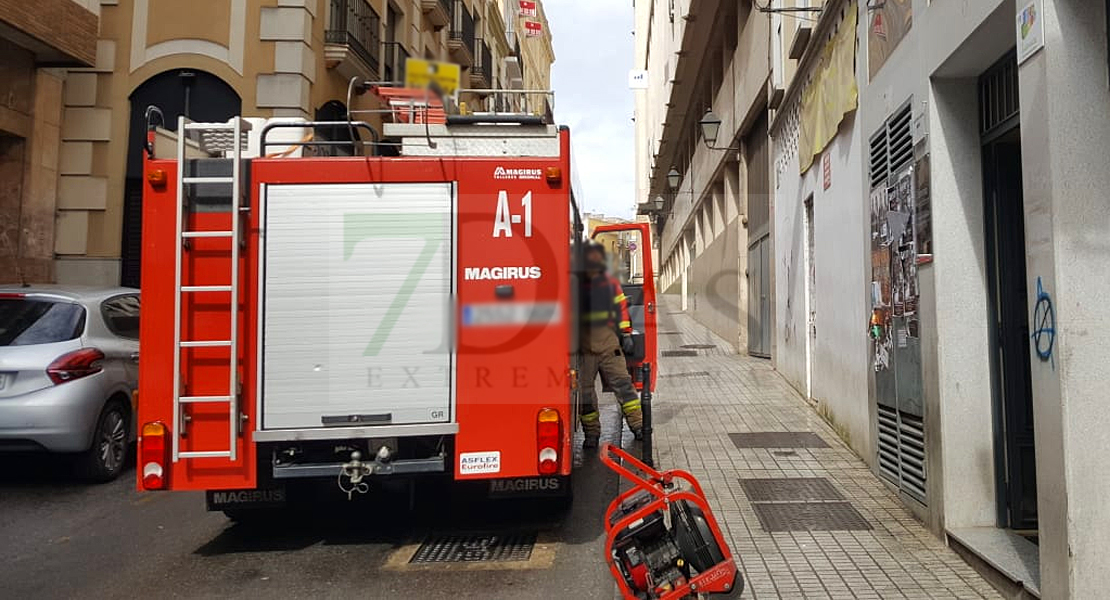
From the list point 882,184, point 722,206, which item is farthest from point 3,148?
point 722,206

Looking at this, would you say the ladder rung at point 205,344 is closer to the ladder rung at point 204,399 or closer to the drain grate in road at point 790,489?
the ladder rung at point 204,399

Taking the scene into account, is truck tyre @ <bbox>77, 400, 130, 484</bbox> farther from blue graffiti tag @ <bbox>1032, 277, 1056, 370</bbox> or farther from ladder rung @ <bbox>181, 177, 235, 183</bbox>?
blue graffiti tag @ <bbox>1032, 277, 1056, 370</bbox>

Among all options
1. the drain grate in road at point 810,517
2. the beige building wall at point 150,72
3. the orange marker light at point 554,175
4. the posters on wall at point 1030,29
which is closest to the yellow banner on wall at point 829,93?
the posters on wall at point 1030,29

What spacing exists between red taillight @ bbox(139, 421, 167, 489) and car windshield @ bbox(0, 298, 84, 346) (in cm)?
283

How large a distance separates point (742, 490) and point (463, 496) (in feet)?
7.40

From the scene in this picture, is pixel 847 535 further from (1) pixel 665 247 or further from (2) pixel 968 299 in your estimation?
(1) pixel 665 247

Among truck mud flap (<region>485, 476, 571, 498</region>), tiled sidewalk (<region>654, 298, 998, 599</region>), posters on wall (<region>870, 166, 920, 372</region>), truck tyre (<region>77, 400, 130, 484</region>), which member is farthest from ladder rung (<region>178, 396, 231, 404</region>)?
posters on wall (<region>870, 166, 920, 372</region>)

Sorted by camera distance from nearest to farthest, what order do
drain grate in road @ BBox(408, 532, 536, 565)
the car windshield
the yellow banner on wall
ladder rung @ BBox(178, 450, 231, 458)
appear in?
ladder rung @ BBox(178, 450, 231, 458) < drain grate in road @ BBox(408, 532, 536, 565) < the car windshield < the yellow banner on wall

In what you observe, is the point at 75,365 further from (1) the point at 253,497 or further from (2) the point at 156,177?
(2) the point at 156,177

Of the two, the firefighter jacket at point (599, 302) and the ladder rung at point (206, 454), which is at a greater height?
the firefighter jacket at point (599, 302)

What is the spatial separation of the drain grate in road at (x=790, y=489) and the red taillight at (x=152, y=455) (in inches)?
164

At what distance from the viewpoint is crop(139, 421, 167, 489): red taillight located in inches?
182

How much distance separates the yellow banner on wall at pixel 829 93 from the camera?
7.46m

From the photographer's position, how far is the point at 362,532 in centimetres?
570
